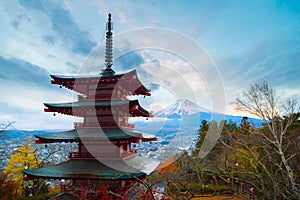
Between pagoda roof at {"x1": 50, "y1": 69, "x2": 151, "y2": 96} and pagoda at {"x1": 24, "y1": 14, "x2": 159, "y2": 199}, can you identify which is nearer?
pagoda at {"x1": 24, "y1": 14, "x2": 159, "y2": 199}

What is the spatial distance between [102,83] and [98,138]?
304 centimetres

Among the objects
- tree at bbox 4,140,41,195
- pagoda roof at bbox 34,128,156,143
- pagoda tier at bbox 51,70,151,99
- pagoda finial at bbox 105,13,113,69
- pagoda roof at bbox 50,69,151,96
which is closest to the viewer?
pagoda roof at bbox 34,128,156,143

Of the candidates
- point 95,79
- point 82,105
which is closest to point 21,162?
point 82,105

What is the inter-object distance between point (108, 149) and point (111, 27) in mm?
7234

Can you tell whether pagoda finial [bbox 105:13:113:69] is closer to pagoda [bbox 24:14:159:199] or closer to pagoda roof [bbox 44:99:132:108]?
pagoda [bbox 24:14:159:199]

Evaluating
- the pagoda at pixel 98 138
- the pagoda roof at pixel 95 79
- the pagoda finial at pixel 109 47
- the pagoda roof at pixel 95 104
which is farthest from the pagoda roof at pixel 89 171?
the pagoda finial at pixel 109 47

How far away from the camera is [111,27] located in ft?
41.3

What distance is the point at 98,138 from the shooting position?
30.4ft

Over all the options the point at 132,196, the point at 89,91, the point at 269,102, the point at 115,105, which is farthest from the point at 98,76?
the point at 269,102

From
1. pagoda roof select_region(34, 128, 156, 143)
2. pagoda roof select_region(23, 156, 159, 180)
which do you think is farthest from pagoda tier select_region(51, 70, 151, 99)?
pagoda roof select_region(23, 156, 159, 180)

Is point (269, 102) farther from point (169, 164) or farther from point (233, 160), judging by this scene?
point (169, 164)

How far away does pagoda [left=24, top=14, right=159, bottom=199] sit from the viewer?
29.1 feet

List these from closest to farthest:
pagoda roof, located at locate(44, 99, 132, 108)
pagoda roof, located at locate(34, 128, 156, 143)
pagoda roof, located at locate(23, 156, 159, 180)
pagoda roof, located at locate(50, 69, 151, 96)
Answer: pagoda roof, located at locate(23, 156, 159, 180)
pagoda roof, located at locate(34, 128, 156, 143)
pagoda roof, located at locate(44, 99, 132, 108)
pagoda roof, located at locate(50, 69, 151, 96)

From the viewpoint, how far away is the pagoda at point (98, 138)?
29.1 feet
